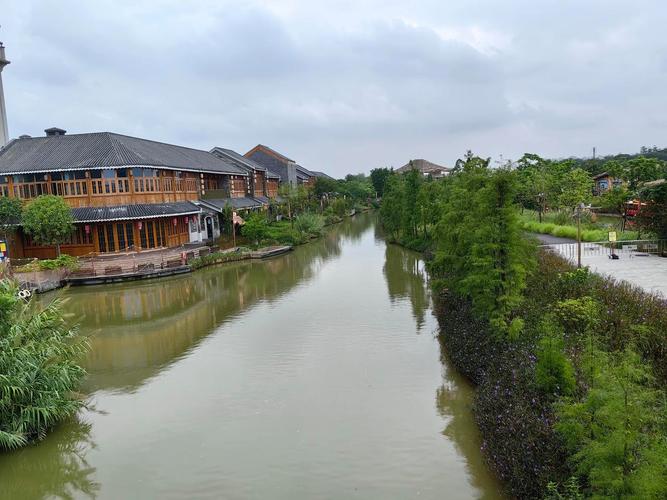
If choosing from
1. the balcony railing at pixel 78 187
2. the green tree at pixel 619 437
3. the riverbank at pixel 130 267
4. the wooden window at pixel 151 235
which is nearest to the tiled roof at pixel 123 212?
the wooden window at pixel 151 235

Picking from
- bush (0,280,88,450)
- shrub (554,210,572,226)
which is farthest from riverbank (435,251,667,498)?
shrub (554,210,572,226)

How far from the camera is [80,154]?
27641mm

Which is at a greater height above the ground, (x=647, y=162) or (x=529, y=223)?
(x=647, y=162)

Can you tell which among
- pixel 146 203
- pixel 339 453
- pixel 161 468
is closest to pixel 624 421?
pixel 339 453

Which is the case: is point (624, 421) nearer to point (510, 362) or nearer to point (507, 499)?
point (507, 499)

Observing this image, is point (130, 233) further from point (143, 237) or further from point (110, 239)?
point (110, 239)

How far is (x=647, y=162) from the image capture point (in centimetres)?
3953

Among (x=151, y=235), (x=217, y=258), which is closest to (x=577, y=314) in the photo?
(x=217, y=258)

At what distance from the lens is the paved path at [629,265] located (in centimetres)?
1320

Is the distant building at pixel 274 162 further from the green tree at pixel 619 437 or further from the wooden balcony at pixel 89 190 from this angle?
the green tree at pixel 619 437

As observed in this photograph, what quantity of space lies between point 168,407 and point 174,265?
15.8 m

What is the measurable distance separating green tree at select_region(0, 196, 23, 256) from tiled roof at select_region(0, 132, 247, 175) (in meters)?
2.67

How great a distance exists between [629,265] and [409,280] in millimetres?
8076

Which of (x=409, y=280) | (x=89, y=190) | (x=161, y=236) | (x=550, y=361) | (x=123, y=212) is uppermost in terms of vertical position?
(x=89, y=190)
